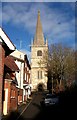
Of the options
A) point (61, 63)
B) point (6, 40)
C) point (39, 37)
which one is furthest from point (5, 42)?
point (39, 37)

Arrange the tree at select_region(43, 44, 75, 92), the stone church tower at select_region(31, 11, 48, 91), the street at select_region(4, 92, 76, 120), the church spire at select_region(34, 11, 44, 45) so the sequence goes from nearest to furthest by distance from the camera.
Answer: the street at select_region(4, 92, 76, 120)
the tree at select_region(43, 44, 75, 92)
the stone church tower at select_region(31, 11, 48, 91)
the church spire at select_region(34, 11, 44, 45)

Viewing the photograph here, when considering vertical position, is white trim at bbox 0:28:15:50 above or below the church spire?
below

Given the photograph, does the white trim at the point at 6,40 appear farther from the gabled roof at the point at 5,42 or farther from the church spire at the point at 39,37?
the church spire at the point at 39,37

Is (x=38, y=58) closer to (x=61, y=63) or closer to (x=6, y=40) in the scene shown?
(x=61, y=63)

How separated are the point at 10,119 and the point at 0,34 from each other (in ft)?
22.6

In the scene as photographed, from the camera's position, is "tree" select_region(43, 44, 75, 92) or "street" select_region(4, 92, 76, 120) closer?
"street" select_region(4, 92, 76, 120)

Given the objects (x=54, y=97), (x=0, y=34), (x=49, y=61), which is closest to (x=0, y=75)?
(x=0, y=34)

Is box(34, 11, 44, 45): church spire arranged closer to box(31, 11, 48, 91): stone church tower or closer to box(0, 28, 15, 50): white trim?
box(31, 11, 48, 91): stone church tower

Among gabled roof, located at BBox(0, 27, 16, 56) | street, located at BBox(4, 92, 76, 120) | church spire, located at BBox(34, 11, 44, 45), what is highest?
church spire, located at BBox(34, 11, 44, 45)

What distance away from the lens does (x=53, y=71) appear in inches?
2473

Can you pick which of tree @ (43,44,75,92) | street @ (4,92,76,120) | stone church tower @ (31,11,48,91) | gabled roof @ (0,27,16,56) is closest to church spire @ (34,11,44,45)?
stone church tower @ (31,11,48,91)

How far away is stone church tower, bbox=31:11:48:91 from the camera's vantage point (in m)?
95.9

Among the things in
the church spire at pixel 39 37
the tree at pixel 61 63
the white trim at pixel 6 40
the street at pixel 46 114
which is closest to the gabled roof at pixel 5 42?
the white trim at pixel 6 40

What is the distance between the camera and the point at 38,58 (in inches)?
3875
